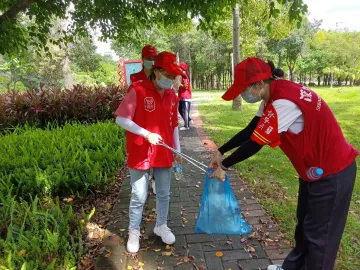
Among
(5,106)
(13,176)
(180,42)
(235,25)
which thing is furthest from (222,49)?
(13,176)

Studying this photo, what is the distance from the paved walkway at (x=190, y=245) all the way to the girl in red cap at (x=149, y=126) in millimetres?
174

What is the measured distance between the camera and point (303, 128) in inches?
66.5

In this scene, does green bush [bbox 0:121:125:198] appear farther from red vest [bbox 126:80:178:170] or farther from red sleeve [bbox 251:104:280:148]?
red sleeve [bbox 251:104:280:148]

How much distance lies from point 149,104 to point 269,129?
1055 mm

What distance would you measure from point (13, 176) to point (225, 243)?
2617mm

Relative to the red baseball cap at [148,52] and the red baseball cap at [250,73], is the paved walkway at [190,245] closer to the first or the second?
the red baseball cap at [250,73]

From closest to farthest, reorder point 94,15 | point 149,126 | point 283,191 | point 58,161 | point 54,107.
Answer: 1. point 149,126
2. point 283,191
3. point 58,161
4. point 94,15
5. point 54,107

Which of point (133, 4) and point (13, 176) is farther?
point (133, 4)

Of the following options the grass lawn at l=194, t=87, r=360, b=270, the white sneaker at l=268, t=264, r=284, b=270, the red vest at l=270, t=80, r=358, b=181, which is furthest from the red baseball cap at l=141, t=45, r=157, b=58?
the white sneaker at l=268, t=264, r=284, b=270

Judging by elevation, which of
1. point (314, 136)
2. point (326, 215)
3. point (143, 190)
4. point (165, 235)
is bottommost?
point (165, 235)

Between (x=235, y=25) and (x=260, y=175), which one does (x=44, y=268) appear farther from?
(x=235, y=25)

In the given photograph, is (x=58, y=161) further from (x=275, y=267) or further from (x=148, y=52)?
(x=275, y=267)

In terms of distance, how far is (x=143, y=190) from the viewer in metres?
2.58

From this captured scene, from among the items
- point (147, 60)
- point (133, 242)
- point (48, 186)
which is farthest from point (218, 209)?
point (48, 186)
